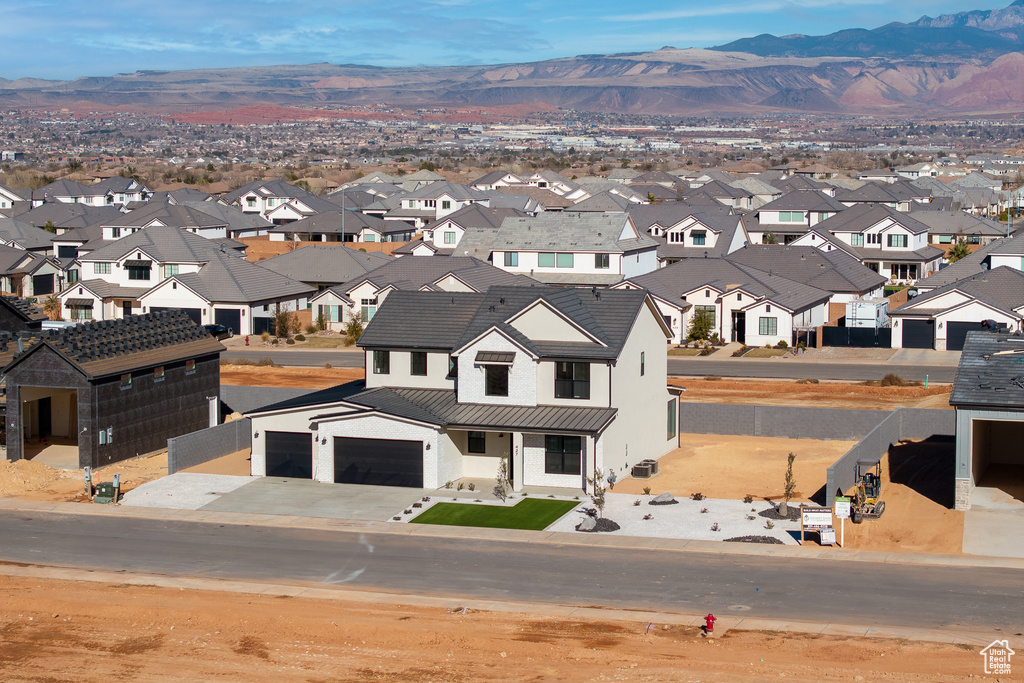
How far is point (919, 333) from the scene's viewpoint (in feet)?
240

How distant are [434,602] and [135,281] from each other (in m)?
65.8

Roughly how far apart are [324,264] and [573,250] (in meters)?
17.8

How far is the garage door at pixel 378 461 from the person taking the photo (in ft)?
135

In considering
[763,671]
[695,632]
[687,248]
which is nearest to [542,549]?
[695,632]

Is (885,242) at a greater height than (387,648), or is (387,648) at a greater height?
(885,242)

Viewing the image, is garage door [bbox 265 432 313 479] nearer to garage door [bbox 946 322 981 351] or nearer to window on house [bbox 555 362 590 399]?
window on house [bbox 555 362 590 399]

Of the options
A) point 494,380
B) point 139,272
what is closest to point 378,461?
point 494,380

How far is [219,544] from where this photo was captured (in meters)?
34.9

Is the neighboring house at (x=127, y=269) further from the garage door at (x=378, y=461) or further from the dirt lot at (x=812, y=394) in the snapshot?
the garage door at (x=378, y=461)

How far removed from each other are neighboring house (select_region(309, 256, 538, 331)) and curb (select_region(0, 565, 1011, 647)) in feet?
158

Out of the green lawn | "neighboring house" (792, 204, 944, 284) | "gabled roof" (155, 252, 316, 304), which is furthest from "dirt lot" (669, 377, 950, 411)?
"neighboring house" (792, 204, 944, 284)

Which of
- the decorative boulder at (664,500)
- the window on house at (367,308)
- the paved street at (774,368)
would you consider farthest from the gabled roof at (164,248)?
the decorative boulder at (664,500)

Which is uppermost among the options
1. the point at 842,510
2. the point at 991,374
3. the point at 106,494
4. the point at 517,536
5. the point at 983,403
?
the point at 991,374

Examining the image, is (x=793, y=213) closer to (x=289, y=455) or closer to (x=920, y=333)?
(x=920, y=333)
